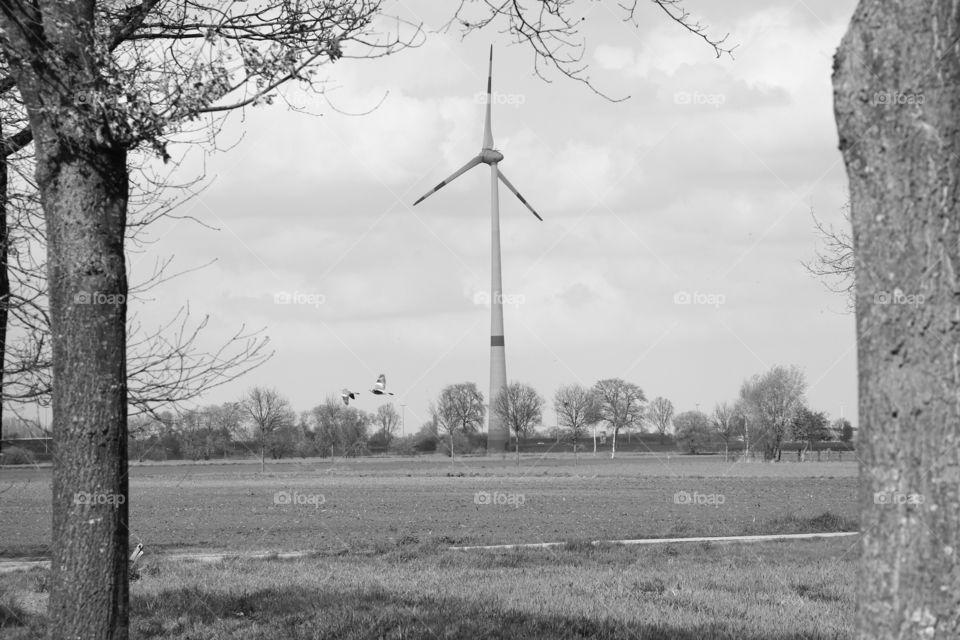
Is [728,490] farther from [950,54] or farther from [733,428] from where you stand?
[733,428]

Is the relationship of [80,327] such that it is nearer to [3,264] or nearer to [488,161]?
[3,264]

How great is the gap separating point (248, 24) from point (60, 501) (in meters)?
3.58

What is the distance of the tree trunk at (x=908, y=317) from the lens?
10.5 ft

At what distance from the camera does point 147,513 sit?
32594 millimetres

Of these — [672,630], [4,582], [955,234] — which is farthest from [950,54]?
[4,582]

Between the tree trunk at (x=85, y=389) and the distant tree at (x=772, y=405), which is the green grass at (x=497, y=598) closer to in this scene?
the tree trunk at (x=85, y=389)

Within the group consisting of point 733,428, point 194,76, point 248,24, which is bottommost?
point 733,428

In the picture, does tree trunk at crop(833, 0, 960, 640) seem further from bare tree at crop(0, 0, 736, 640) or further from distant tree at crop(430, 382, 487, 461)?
distant tree at crop(430, 382, 487, 461)

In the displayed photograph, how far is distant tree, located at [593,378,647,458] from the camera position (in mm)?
111125
